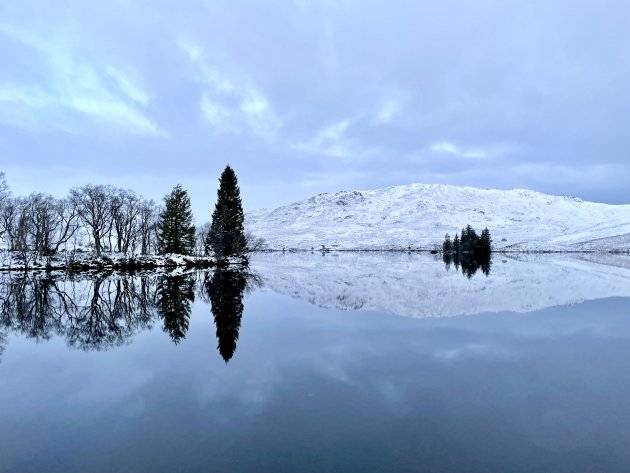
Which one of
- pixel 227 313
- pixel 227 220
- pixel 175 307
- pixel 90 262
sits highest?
pixel 227 220

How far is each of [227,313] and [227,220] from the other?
4763 cm

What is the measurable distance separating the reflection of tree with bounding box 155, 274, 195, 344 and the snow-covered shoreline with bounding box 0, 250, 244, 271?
3007cm

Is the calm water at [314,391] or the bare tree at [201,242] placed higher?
the bare tree at [201,242]

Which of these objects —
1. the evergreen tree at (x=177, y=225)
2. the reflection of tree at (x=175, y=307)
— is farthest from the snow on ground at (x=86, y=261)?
the reflection of tree at (x=175, y=307)

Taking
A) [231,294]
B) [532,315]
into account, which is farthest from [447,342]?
[231,294]

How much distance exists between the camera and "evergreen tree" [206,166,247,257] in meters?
68.0

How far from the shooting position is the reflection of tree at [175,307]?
17094mm

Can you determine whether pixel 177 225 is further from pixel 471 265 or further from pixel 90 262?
pixel 471 265

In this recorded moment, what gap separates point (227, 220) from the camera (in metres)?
67.7

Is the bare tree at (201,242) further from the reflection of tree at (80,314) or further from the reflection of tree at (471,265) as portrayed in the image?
the reflection of tree at (80,314)

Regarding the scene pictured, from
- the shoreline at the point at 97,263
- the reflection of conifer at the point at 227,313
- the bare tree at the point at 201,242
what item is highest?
the bare tree at the point at 201,242

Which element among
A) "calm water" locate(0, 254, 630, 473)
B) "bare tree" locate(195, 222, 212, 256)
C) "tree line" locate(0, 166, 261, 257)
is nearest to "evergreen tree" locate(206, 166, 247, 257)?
"tree line" locate(0, 166, 261, 257)

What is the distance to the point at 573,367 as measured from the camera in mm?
12070

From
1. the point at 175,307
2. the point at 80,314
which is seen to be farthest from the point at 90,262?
the point at 175,307
